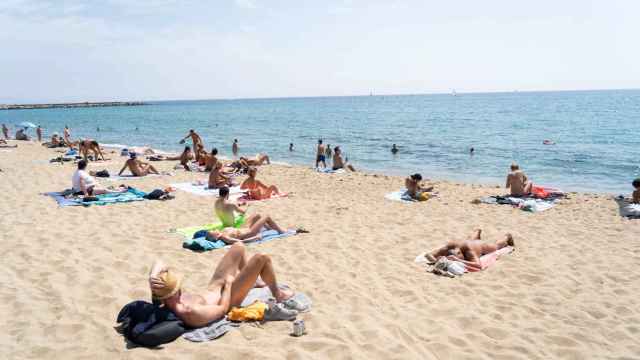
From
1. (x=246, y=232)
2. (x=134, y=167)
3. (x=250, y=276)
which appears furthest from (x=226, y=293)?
(x=134, y=167)

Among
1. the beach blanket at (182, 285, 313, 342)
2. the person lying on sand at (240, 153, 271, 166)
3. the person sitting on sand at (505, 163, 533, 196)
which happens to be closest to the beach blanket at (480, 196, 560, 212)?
the person sitting on sand at (505, 163, 533, 196)

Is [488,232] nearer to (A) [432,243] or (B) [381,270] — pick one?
(A) [432,243]

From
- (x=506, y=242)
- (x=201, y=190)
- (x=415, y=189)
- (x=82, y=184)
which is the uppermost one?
(x=82, y=184)

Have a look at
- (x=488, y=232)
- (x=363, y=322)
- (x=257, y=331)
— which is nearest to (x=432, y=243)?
(x=488, y=232)

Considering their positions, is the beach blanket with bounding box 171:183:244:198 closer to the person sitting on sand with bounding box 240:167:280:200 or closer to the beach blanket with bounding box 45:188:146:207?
the person sitting on sand with bounding box 240:167:280:200

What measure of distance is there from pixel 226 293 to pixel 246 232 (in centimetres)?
313

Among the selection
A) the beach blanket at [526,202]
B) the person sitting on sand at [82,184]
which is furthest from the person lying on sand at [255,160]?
the beach blanket at [526,202]

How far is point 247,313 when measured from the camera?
15.6 ft

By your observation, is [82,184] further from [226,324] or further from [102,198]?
[226,324]

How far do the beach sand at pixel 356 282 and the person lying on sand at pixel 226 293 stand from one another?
11.5 inches

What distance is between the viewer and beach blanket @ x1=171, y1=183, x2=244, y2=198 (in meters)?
12.5

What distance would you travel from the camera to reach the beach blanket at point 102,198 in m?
10.4

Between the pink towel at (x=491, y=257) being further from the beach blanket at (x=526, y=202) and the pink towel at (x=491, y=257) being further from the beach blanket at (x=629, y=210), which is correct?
the beach blanket at (x=629, y=210)

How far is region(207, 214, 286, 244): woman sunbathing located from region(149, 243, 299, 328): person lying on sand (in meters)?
2.57
